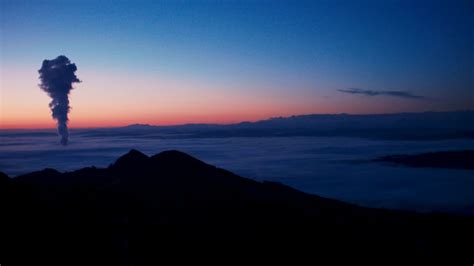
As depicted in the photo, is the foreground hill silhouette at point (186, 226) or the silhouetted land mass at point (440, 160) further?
the silhouetted land mass at point (440, 160)

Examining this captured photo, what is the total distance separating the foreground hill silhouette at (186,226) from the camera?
16.7 meters

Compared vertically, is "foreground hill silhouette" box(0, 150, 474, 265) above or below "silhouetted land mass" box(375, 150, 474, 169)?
above

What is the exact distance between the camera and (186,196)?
24.4m

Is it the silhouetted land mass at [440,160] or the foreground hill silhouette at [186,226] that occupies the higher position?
the foreground hill silhouette at [186,226]

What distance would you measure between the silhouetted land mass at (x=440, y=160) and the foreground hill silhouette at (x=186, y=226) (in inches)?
2826

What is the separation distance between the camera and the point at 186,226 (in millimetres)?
19969

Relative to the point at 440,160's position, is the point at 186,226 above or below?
above

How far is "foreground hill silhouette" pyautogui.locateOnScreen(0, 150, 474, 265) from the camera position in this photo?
16.7m

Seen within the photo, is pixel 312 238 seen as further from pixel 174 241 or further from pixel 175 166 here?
pixel 175 166

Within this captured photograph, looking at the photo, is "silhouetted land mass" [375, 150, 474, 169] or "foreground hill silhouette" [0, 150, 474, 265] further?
"silhouetted land mass" [375, 150, 474, 169]

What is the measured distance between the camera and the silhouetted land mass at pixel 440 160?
93.9 metres

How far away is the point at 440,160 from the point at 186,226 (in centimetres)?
9865

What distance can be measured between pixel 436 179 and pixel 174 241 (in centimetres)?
6487

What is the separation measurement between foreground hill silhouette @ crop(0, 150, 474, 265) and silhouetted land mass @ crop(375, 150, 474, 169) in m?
71.8
